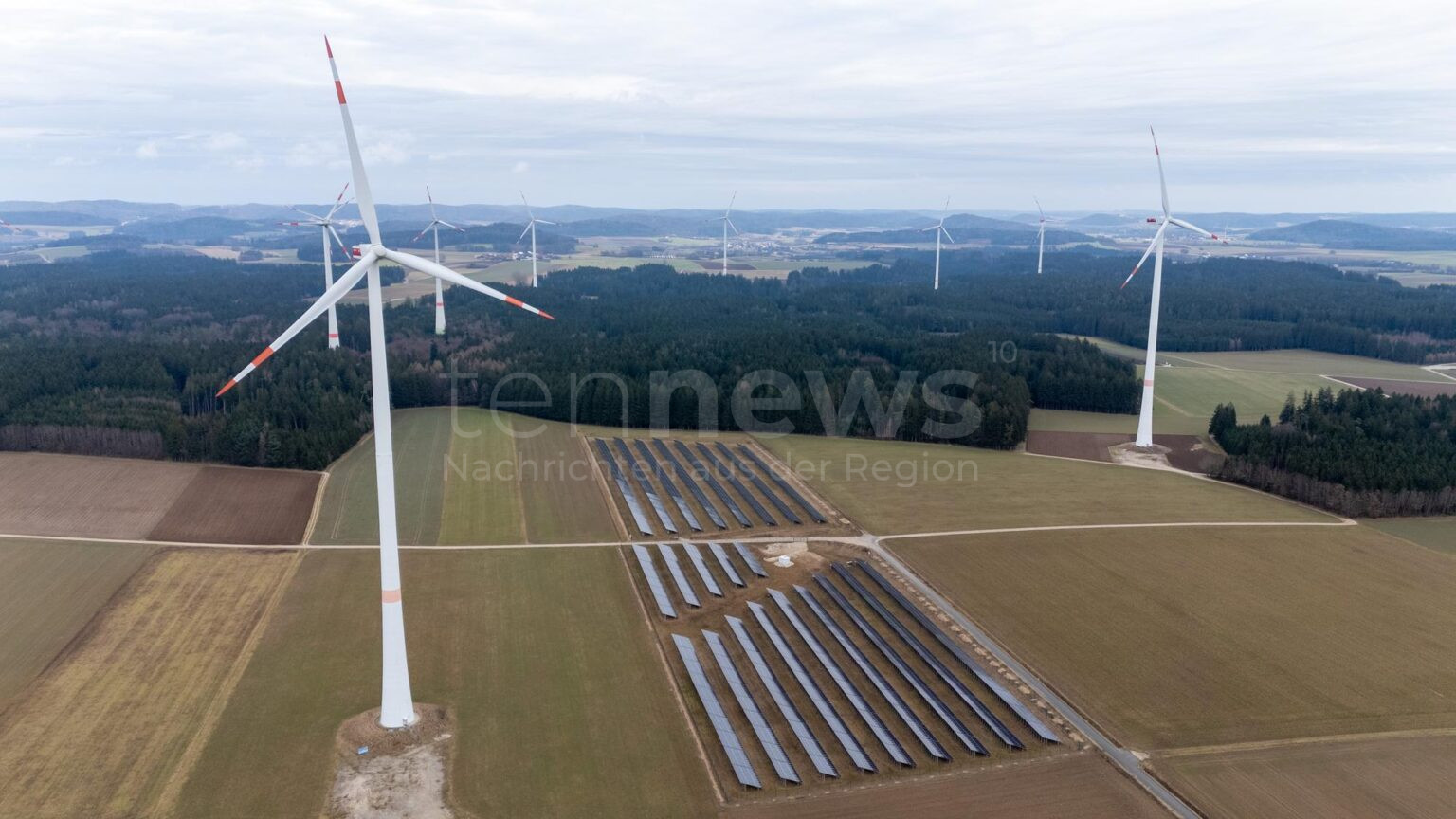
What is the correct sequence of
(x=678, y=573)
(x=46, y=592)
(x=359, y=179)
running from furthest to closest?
1. (x=678, y=573)
2. (x=46, y=592)
3. (x=359, y=179)

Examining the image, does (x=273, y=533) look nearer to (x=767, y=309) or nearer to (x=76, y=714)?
(x=76, y=714)

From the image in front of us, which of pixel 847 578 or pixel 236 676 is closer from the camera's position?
pixel 236 676

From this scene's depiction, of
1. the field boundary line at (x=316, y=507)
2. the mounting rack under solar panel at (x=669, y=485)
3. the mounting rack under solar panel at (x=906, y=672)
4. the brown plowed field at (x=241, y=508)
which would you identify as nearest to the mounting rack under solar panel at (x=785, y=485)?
the mounting rack under solar panel at (x=669, y=485)

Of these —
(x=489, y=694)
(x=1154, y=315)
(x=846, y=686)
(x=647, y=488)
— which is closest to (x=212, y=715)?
(x=489, y=694)

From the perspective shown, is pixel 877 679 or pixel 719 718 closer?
pixel 719 718

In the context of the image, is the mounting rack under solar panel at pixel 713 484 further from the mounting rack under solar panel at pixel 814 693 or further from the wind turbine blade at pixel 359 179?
the wind turbine blade at pixel 359 179

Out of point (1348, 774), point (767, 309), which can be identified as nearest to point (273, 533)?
point (1348, 774)

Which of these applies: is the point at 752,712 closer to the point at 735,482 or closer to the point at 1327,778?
the point at 1327,778
